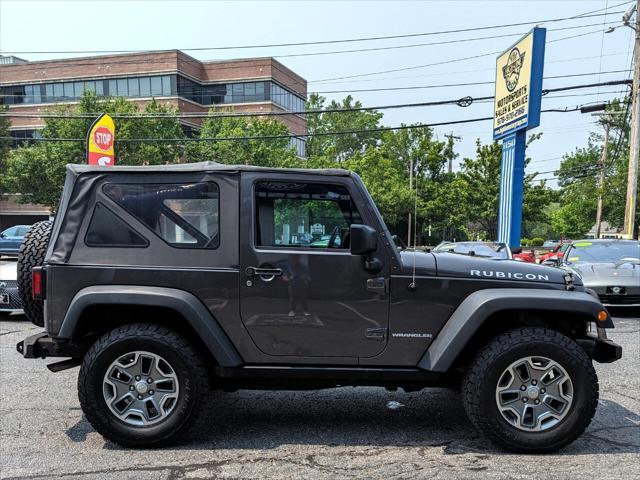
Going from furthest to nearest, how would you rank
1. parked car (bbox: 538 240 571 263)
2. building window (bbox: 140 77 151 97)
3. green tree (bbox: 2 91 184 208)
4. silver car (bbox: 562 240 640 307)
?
building window (bbox: 140 77 151 97), green tree (bbox: 2 91 184 208), parked car (bbox: 538 240 571 263), silver car (bbox: 562 240 640 307)

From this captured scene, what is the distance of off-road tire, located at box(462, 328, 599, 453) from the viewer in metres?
3.56

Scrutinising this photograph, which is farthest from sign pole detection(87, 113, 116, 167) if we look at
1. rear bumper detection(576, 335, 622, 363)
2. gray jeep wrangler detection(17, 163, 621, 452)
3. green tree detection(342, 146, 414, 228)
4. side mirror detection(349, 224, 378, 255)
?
green tree detection(342, 146, 414, 228)

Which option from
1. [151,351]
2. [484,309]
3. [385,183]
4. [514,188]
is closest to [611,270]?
[514,188]

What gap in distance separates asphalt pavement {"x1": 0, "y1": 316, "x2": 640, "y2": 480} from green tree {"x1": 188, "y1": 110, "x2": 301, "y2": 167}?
2567 centimetres

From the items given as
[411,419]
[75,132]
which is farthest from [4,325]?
[75,132]

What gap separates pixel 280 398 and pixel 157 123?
1160 inches

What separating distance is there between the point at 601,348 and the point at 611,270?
6621 millimetres

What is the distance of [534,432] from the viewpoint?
11.8ft

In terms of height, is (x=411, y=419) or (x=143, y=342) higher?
(x=143, y=342)

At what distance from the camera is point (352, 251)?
3566 mm

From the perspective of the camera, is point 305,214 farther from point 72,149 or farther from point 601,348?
point 72,149

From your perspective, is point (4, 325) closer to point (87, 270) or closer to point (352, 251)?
point (87, 270)

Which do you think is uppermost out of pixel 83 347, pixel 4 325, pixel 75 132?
pixel 75 132

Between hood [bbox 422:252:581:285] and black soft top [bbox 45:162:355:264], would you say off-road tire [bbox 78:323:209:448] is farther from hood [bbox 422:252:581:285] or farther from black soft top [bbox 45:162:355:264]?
hood [bbox 422:252:581:285]
